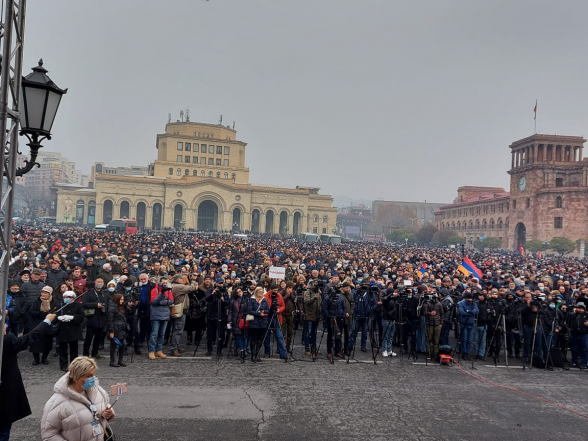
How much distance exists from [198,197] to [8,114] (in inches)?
2650

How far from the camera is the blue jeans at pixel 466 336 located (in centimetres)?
1015

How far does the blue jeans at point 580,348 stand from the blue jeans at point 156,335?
31.7ft

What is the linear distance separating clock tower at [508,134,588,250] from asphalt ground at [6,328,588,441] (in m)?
57.6

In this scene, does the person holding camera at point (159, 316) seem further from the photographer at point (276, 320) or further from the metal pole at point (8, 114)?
the metal pole at point (8, 114)

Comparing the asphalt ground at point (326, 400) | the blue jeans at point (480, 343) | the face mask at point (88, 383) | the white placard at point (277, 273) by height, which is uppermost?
the white placard at point (277, 273)

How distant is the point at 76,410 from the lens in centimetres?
344

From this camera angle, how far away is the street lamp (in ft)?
13.9

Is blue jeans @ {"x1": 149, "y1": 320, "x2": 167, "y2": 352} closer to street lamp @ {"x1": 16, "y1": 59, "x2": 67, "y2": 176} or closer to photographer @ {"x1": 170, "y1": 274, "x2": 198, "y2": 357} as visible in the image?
photographer @ {"x1": 170, "y1": 274, "x2": 198, "y2": 357}

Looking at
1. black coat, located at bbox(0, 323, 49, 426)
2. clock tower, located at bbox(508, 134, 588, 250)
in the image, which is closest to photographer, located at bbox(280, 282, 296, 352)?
black coat, located at bbox(0, 323, 49, 426)

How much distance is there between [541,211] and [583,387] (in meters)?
59.6

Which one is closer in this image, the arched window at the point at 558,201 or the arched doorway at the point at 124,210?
the arched window at the point at 558,201

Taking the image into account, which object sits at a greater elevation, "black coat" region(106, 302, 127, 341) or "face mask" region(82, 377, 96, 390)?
"face mask" region(82, 377, 96, 390)

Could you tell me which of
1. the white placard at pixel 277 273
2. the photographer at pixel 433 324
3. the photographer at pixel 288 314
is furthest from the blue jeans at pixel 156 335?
the photographer at pixel 433 324

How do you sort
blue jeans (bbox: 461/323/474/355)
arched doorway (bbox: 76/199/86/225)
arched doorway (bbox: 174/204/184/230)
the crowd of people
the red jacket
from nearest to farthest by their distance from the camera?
the crowd of people < the red jacket < blue jeans (bbox: 461/323/474/355) < arched doorway (bbox: 174/204/184/230) < arched doorway (bbox: 76/199/86/225)
